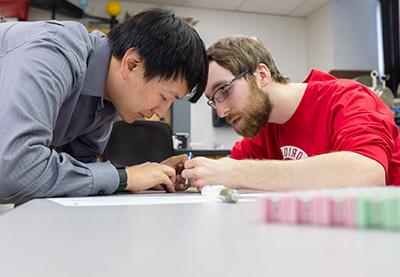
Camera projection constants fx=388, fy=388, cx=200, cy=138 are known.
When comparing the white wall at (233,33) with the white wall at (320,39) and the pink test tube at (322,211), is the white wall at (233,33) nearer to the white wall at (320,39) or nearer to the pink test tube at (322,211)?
the white wall at (320,39)

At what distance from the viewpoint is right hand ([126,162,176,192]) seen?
0.97 m

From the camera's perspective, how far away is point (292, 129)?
53.7 inches

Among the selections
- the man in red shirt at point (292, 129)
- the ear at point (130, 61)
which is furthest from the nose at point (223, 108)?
the ear at point (130, 61)

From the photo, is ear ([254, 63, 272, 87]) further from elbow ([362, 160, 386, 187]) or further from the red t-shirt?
elbow ([362, 160, 386, 187])

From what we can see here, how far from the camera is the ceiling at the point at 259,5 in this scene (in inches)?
162

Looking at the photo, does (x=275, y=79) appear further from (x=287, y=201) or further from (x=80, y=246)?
(x=80, y=246)

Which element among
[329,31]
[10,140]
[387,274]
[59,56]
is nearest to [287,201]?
[387,274]

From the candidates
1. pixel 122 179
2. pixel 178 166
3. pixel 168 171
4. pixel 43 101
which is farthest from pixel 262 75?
pixel 43 101

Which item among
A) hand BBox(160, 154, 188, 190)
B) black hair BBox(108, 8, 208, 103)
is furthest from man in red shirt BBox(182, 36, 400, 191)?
black hair BBox(108, 8, 208, 103)

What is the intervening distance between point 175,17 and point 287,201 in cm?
85

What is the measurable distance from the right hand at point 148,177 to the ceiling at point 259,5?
340 cm

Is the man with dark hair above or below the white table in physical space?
above

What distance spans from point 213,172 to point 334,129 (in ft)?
1.44

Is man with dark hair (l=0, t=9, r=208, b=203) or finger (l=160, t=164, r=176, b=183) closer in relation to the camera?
man with dark hair (l=0, t=9, r=208, b=203)
